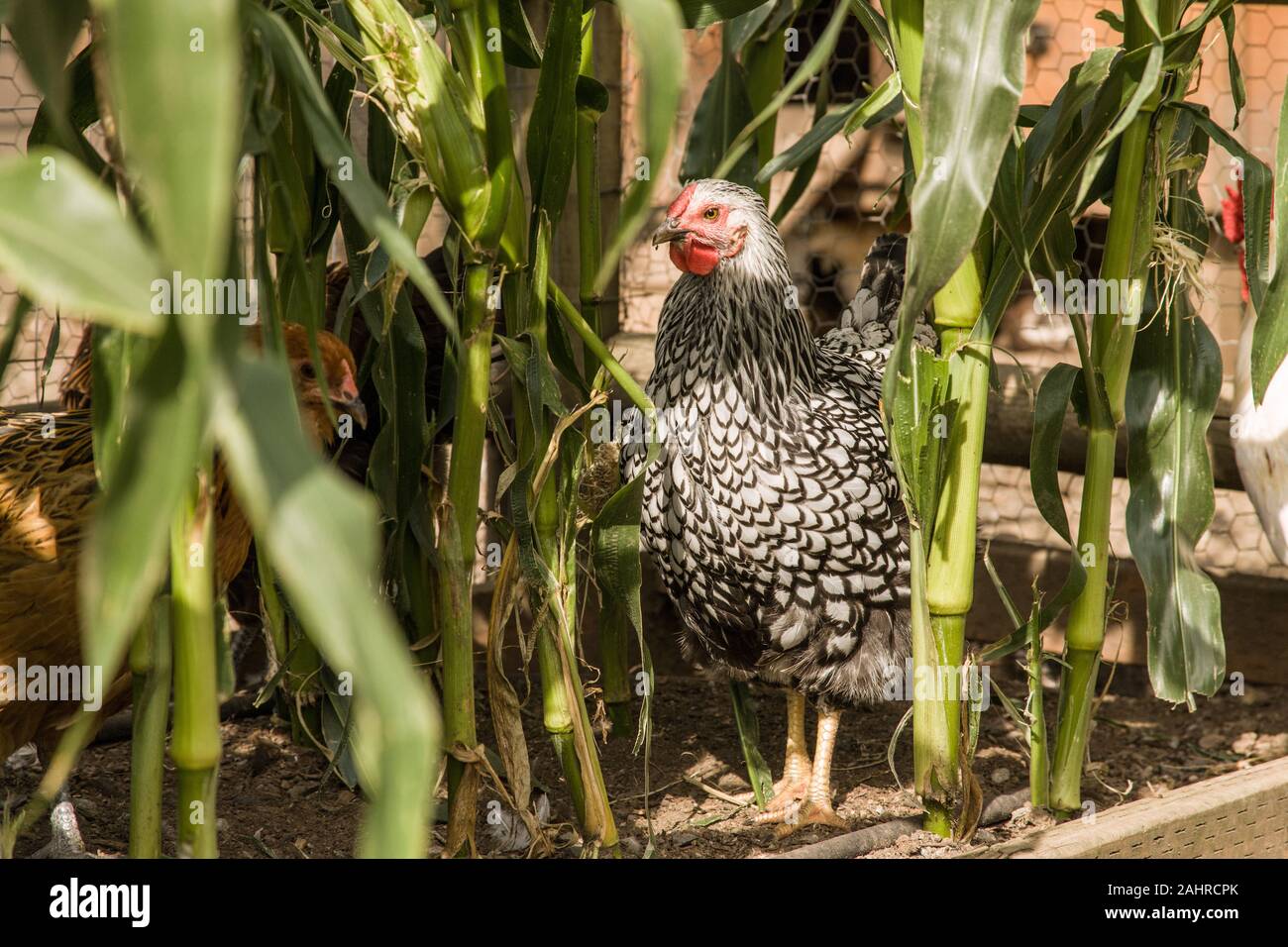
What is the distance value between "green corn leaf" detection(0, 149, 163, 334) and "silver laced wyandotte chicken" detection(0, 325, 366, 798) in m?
0.88

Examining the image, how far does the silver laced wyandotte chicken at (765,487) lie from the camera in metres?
1.87

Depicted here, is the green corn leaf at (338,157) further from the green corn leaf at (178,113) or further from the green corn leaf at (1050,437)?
the green corn leaf at (1050,437)

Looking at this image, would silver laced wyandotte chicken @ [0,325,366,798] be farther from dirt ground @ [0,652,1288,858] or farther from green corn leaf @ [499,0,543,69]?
green corn leaf @ [499,0,543,69]

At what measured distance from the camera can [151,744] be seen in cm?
125

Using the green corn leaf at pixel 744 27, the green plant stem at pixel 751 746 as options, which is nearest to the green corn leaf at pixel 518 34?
the green corn leaf at pixel 744 27

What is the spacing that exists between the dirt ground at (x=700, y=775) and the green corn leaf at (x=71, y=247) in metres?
1.19

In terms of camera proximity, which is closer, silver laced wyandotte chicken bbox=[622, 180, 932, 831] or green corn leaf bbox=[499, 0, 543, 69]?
green corn leaf bbox=[499, 0, 543, 69]

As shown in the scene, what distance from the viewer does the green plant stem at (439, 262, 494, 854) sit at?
144 cm

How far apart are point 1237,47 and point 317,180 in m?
2.37

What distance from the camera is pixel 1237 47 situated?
3031 mm

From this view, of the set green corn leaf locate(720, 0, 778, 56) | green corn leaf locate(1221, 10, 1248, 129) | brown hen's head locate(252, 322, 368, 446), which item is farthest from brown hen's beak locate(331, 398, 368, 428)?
green corn leaf locate(1221, 10, 1248, 129)
